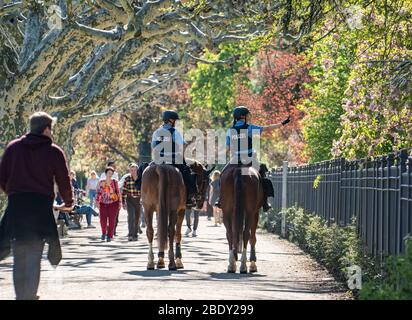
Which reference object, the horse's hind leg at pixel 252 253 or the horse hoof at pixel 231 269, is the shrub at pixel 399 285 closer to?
the horse hoof at pixel 231 269

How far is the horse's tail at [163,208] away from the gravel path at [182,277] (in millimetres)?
554

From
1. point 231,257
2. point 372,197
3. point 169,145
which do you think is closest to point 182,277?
point 231,257

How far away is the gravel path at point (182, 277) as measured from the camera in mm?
13758

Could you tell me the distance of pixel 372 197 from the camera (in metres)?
16.2

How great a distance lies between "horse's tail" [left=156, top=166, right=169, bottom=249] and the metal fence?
3.00 metres

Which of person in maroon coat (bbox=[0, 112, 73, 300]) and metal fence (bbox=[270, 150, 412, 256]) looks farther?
metal fence (bbox=[270, 150, 412, 256])

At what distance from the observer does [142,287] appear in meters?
14.4

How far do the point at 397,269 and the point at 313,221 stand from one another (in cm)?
1155

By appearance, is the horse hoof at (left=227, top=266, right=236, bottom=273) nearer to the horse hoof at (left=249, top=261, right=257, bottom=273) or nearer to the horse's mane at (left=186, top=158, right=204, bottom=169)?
the horse hoof at (left=249, top=261, right=257, bottom=273)

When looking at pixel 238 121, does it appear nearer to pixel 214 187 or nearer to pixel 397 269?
pixel 397 269

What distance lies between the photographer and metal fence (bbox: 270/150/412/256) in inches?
530

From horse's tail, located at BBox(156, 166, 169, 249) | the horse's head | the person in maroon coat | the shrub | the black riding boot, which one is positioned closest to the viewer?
Result: the shrub

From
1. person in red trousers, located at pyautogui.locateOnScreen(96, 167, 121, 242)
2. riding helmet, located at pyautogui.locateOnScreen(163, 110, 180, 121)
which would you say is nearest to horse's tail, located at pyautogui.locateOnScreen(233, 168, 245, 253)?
riding helmet, located at pyautogui.locateOnScreen(163, 110, 180, 121)
